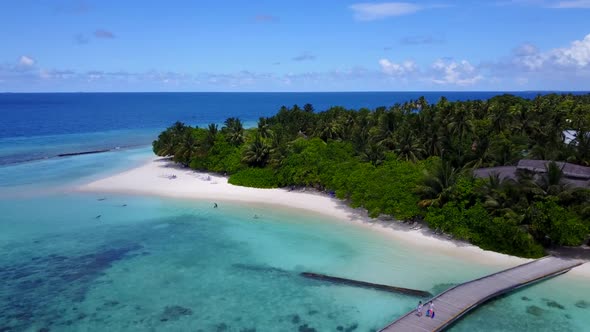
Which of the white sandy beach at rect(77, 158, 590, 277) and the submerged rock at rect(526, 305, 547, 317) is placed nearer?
the submerged rock at rect(526, 305, 547, 317)

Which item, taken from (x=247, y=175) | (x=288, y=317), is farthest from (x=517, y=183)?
(x=247, y=175)

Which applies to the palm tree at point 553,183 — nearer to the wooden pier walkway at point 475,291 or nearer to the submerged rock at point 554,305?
the wooden pier walkway at point 475,291

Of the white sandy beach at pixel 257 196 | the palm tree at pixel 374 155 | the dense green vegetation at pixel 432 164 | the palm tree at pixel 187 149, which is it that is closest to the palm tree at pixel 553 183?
the dense green vegetation at pixel 432 164

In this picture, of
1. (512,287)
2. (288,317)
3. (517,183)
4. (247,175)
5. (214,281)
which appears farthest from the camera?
(247,175)

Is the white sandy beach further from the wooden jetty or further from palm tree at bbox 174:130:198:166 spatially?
the wooden jetty

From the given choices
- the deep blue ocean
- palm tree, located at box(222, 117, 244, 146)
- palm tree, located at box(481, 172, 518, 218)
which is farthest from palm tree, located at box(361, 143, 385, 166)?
palm tree, located at box(222, 117, 244, 146)

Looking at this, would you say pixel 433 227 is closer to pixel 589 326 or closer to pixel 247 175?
pixel 589 326

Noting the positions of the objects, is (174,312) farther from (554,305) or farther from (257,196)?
(257,196)
